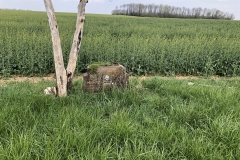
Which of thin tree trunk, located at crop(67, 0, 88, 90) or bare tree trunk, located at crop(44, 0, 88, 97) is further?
thin tree trunk, located at crop(67, 0, 88, 90)

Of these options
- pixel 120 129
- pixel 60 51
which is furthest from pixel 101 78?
pixel 120 129

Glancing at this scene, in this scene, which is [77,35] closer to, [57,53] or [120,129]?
[57,53]

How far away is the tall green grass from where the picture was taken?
2557mm

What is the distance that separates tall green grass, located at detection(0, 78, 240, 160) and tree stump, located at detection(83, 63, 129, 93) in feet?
1.82

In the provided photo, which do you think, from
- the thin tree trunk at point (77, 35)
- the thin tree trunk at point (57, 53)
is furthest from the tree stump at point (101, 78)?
the thin tree trunk at point (57, 53)

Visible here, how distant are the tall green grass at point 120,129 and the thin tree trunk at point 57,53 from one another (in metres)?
0.55

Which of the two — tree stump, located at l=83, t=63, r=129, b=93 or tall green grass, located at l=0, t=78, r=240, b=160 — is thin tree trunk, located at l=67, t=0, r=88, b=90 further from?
tall green grass, located at l=0, t=78, r=240, b=160

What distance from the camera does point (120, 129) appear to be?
3.01 meters

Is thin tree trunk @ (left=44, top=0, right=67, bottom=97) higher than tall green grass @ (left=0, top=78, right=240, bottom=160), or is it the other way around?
thin tree trunk @ (left=44, top=0, right=67, bottom=97)

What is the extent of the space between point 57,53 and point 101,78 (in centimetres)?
106

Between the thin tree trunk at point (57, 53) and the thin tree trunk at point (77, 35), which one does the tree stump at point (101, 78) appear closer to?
the thin tree trunk at point (77, 35)

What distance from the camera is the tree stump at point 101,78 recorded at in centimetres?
493

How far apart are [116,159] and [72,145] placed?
54 cm

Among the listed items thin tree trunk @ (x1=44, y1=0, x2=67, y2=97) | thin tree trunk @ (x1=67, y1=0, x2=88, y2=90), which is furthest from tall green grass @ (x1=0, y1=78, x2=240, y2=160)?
thin tree trunk @ (x1=67, y1=0, x2=88, y2=90)
